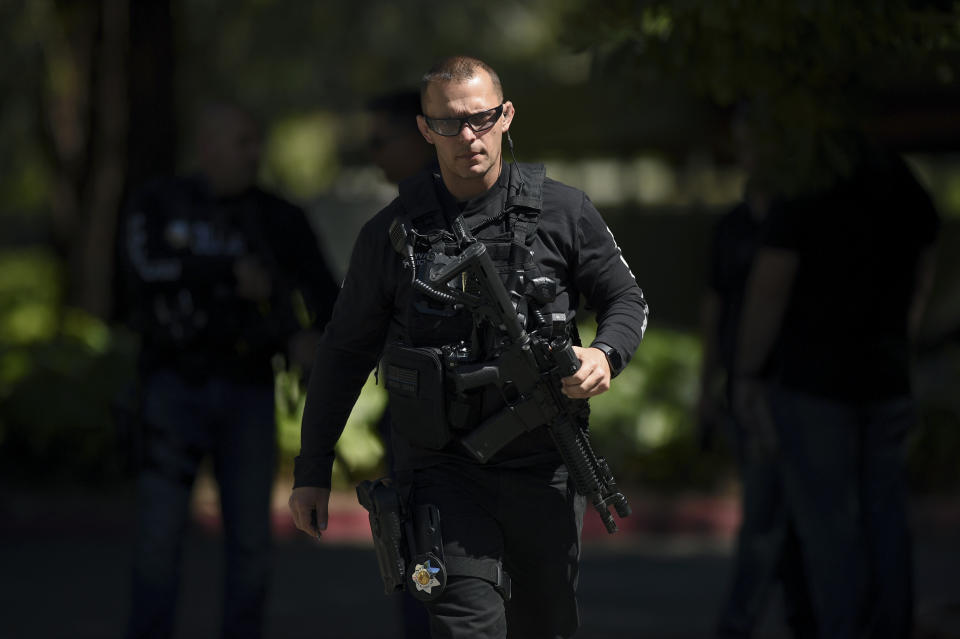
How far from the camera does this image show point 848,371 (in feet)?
17.8

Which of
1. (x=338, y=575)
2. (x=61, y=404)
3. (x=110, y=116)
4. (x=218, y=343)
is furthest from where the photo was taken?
(x=110, y=116)

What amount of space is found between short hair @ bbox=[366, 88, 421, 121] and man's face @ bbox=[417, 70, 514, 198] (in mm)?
1601

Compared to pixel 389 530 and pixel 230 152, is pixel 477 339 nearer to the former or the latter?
pixel 389 530

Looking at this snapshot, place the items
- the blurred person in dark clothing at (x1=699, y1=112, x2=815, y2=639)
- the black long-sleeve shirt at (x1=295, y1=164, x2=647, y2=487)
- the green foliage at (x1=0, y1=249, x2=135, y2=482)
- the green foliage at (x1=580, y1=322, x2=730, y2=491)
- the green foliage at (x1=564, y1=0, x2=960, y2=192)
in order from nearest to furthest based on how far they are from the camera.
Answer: the black long-sleeve shirt at (x1=295, y1=164, x2=647, y2=487) < the green foliage at (x1=564, y1=0, x2=960, y2=192) < the blurred person in dark clothing at (x1=699, y1=112, x2=815, y2=639) < the green foliage at (x1=0, y1=249, x2=135, y2=482) < the green foliage at (x1=580, y1=322, x2=730, y2=491)

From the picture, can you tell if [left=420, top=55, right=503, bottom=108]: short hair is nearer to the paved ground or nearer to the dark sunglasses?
the dark sunglasses

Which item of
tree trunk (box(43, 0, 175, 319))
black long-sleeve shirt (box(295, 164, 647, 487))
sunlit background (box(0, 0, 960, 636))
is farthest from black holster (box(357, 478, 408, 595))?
tree trunk (box(43, 0, 175, 319))

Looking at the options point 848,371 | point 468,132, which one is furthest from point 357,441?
point 468,132

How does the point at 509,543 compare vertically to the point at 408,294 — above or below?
below

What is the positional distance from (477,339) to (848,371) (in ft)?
6.08

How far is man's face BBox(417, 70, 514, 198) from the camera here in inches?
158

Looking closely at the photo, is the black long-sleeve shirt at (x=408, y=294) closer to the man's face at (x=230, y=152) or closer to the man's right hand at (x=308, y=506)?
the man's right hand at (x=308, y=506)

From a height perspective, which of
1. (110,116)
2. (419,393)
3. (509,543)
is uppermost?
(419,393)

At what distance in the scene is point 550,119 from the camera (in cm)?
1595

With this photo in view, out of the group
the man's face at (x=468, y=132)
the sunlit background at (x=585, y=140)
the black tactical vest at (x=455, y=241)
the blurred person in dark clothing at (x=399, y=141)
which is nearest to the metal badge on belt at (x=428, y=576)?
the black tactical vest at (x=455, y=241)
